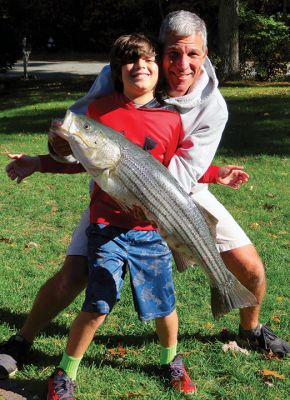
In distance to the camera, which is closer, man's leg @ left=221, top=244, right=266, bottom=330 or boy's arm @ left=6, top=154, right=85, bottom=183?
boy's arm @ left=6, top=154, right=85, bottom=183

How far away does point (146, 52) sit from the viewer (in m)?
3.25

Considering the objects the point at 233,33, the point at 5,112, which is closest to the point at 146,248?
the point at 5,112

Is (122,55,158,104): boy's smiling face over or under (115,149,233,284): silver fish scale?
over

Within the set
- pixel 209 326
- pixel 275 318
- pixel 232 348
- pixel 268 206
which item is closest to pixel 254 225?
pixel 268 206

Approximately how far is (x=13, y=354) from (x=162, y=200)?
1.48 meters

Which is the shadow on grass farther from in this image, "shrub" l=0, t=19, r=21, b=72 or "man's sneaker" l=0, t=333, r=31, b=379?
"shrub" l=0, t=19, r=21, b=72

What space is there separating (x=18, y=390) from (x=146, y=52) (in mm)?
1902

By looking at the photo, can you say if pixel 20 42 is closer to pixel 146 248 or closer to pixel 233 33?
pixel 233 33

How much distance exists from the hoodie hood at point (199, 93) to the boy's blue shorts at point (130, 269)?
2.17 ft

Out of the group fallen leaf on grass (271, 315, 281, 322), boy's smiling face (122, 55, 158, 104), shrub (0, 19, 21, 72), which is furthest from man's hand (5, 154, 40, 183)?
shrub (0, 19, 21, 72)

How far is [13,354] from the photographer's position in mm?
3809

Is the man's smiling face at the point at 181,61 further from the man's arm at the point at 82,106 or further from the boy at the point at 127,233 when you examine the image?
the man's arm at the point at 82,106

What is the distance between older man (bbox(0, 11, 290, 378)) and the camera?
3357 mm

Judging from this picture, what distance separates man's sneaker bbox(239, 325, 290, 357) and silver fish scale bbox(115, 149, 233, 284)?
1.19m
